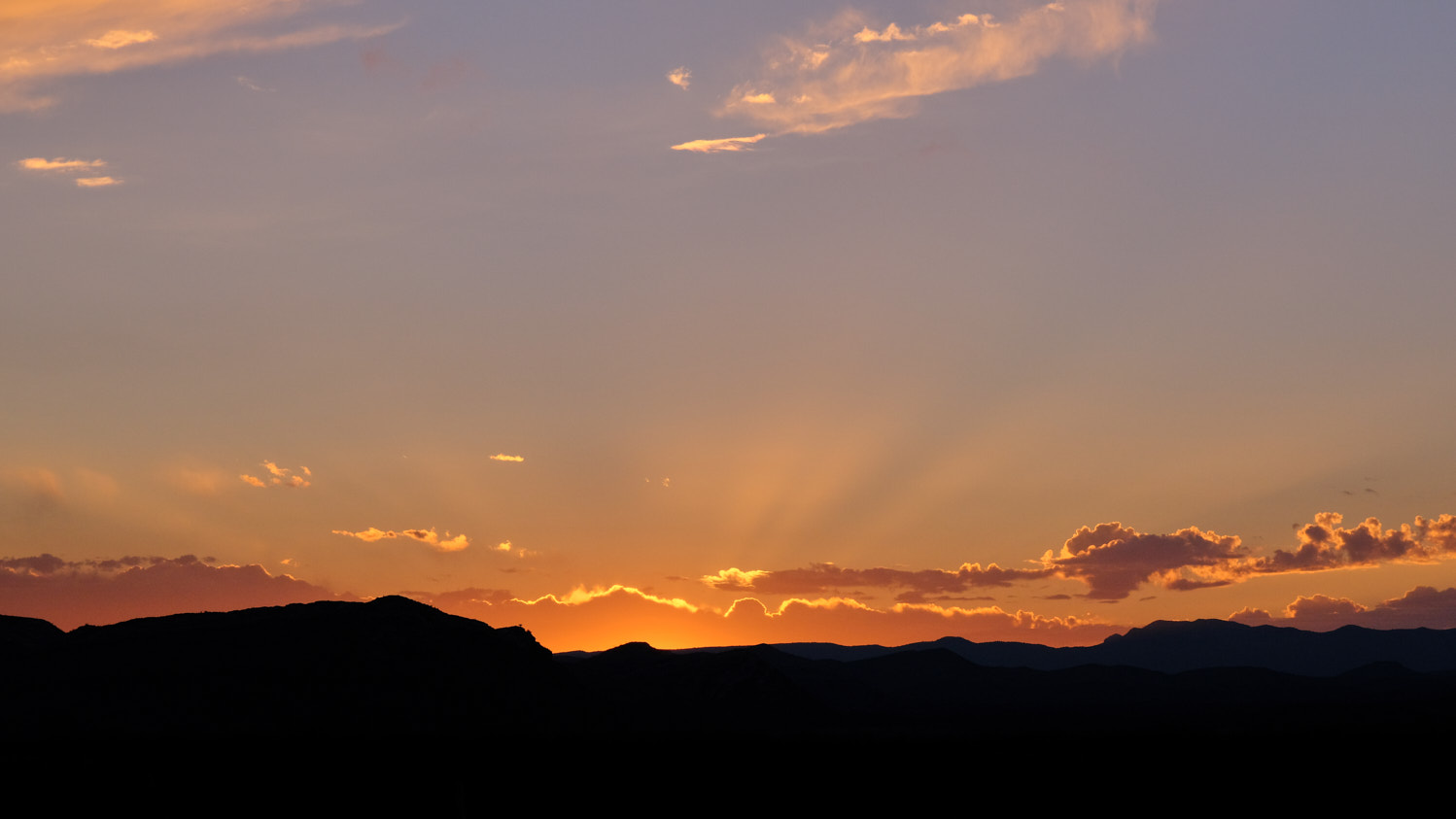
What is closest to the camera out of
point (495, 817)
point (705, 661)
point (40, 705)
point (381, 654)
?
point (495, 817)

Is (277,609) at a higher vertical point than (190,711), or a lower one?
higher

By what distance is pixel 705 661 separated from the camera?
169250 mm

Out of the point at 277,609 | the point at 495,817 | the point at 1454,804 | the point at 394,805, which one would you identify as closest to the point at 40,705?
the point at 277,609

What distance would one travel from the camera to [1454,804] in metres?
58.7

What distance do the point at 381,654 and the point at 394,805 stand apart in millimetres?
61016

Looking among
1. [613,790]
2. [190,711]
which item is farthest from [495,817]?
[190,711]

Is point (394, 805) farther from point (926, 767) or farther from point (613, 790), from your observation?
point (926, 767)

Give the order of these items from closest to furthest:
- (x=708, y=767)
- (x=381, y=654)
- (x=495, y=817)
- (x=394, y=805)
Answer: (x=495, y=817)
(x=394, y=805)
(x=708, y=767)
(x=381, y=654)

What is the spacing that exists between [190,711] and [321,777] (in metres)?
32.5

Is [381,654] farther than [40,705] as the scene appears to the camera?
Yes

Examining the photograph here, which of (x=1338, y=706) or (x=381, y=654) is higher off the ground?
(x=381, y=654)

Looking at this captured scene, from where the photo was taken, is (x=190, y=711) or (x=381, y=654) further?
(x=381, y=654)

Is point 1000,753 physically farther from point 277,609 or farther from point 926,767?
point 277,609

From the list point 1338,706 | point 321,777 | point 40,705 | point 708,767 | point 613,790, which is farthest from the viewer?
point 1338,706
